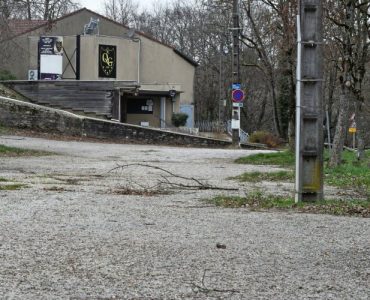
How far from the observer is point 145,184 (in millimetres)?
12406

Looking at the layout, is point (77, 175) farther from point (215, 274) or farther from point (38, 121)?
point (38, 121)

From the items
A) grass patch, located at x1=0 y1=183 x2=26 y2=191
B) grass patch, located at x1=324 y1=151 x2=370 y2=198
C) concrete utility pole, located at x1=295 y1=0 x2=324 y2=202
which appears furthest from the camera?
grass patch, located at x1=324 y1=151 x2=370 y2=198

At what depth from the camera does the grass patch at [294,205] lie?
30.0ft

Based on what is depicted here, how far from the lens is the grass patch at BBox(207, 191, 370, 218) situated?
913cm

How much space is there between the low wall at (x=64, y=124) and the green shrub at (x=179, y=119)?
40.2ft

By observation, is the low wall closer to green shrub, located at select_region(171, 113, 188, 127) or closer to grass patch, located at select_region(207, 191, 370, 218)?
green shrub, located at select_region(171, 113, 188, 127)

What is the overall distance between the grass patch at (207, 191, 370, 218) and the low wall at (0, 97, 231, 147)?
2261 cm

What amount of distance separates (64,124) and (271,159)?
48.5 feet

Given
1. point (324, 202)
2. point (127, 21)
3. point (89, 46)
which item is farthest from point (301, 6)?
point (127, 21)

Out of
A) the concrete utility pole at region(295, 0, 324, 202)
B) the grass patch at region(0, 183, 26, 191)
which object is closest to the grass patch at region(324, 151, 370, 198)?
the concrete utility pole at region(295, 0, 324, 202)

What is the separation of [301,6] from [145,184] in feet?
16.0

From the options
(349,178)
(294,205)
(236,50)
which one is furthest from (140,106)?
(294,205)

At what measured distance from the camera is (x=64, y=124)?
32.1 m

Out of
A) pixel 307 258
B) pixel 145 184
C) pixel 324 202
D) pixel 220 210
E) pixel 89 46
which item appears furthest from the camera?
pixel 89 46
